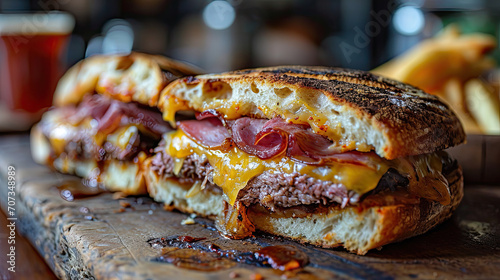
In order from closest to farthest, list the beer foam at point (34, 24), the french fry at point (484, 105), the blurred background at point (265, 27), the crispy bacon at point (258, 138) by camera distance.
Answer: the crispy bacon at point (258, 138), the french fry at point (484, 105), the beer foam at point (34, 24), the blurred background at point (265, 27)

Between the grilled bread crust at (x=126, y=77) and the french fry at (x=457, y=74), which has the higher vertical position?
the french fry at (x=457, y=74)

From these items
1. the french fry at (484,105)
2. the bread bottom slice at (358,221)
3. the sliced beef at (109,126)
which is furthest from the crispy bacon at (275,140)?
the french fry at (484,105)

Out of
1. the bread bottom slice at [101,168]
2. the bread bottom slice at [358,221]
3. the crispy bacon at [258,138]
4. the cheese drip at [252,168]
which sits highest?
the crispy bacon at [258,138]

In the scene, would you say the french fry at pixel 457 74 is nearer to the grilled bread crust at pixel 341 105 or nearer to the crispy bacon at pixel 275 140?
the grilled bread crust at pixel 341 105

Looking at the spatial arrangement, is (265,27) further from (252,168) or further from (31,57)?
(252,168)

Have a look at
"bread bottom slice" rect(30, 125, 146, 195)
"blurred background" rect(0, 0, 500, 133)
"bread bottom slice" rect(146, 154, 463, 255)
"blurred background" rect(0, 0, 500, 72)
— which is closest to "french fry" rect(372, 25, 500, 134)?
"bread bottom slice" rect(146, 154, 463, 255)

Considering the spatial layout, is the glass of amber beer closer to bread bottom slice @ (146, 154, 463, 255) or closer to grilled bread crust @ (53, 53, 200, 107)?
grilled bread crust @ (53, 53, 200, 107)
